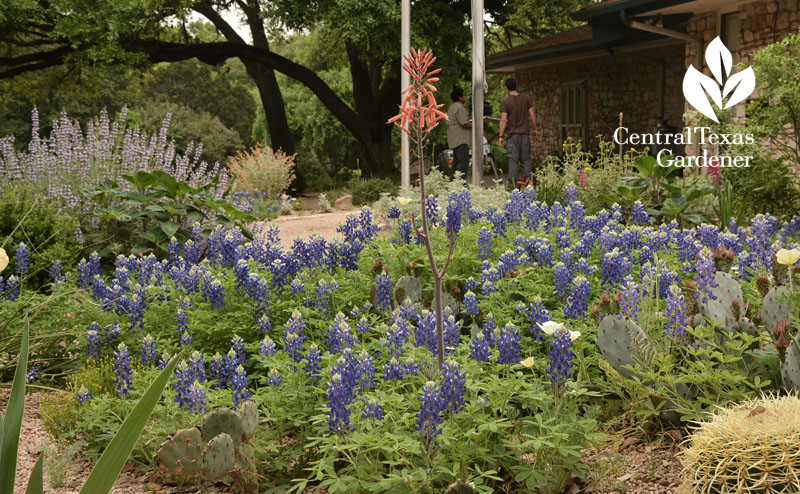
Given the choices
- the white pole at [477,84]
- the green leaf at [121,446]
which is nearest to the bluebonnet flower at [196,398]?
the green leaf at [121,446]

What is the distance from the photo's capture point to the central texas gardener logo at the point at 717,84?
1014 centimetres

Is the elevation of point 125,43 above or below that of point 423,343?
above

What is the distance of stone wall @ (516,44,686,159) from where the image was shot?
1700 cm

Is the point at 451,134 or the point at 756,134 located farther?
the point at 451,134

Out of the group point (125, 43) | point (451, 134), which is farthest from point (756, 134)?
point (125, 43)

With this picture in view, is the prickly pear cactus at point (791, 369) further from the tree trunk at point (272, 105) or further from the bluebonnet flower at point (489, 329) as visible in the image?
the tree trunk at point (272, 105)

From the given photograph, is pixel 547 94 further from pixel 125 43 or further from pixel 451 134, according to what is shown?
pixel 125 43

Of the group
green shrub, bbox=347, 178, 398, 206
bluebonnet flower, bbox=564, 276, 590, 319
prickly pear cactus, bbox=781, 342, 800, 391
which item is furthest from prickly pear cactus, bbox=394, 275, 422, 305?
Answer: green shrub, bbox=347, 178, 398, 206

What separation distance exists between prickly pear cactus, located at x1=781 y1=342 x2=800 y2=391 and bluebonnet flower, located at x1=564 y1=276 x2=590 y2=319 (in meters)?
0.94

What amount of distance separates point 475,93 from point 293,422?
26.7 feet

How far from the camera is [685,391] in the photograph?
3.26 m

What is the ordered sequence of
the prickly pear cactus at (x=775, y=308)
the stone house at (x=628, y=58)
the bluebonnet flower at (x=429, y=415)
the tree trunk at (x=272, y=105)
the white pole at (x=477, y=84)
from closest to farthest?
the bluebonnet flower at (x=429, y=415), the prickly pear cactus at (x=775, y=308), the white pole at (x=477, y=84), the stone house at (x=628, y=58), the tree trunk at (x=272, y=105)

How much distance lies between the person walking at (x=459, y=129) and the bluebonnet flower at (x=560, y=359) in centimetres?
1035

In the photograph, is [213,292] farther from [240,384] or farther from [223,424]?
[223,424]
